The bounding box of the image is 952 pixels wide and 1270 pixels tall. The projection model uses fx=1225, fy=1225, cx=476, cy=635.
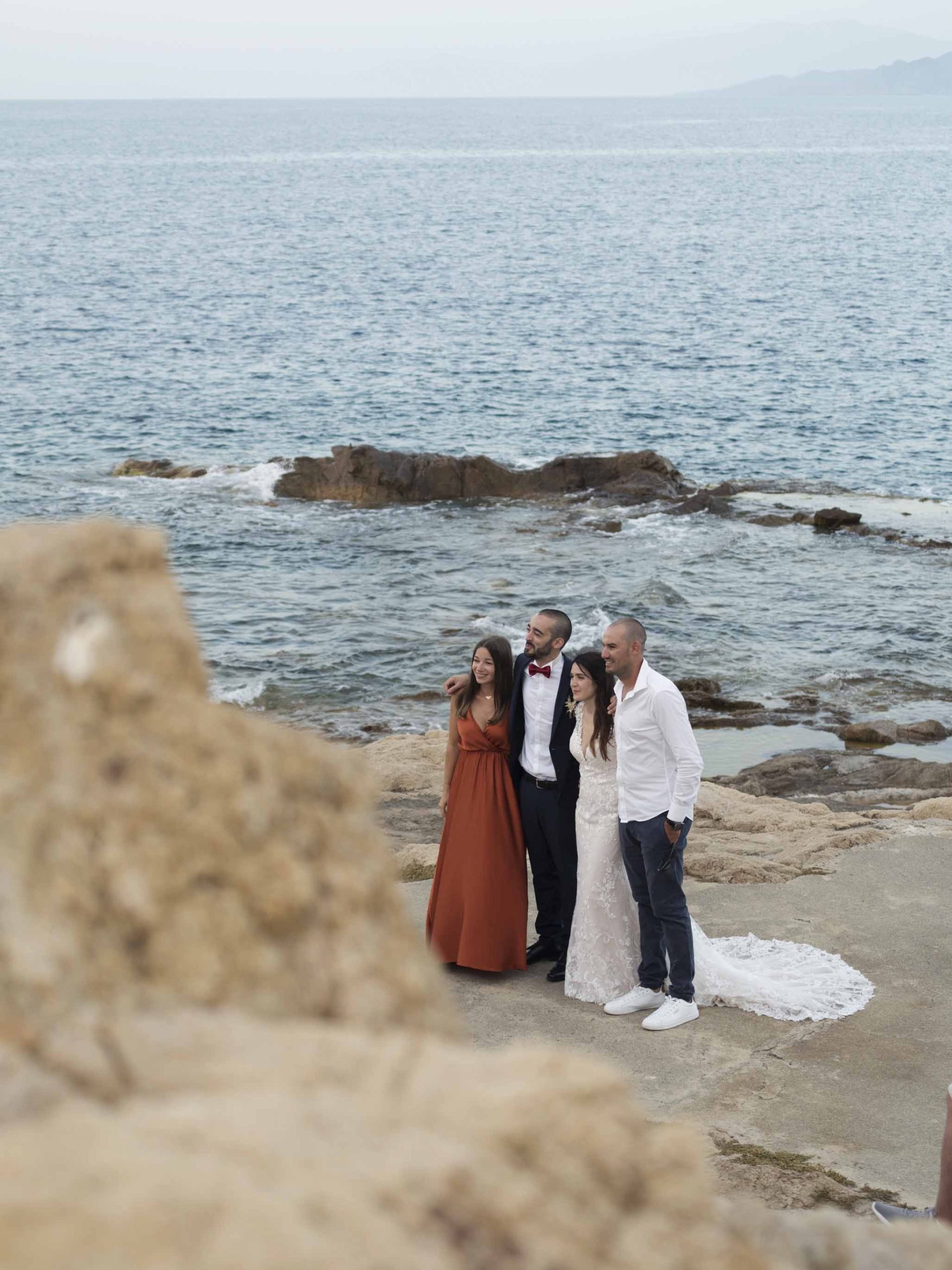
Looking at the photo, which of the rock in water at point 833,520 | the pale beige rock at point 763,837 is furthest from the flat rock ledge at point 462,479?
the pale beige rock at point 763,837

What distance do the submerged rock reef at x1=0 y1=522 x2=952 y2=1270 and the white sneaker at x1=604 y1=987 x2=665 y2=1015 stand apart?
4.92 m

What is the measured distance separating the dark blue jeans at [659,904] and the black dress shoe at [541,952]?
29.9 inches

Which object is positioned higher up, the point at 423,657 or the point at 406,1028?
the point at 406,1028

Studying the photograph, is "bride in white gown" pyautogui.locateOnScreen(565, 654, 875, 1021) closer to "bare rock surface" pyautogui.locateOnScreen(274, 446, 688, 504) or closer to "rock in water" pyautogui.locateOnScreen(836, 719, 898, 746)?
"rock in water" pyautogui.locateOnScreen(836, 719, 898, 746)

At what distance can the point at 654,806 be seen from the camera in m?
6.45

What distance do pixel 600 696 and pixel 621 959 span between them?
155 cm

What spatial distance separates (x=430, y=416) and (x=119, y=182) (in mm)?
85898

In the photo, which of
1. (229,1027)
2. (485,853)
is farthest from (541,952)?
(229,1027)

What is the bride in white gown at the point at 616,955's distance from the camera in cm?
664

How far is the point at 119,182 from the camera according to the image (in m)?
108

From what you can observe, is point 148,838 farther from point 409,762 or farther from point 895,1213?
point 409,762

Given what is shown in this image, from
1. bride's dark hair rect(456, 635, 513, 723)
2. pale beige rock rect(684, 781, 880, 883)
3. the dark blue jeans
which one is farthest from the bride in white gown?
pale beige rock rect(684, 781, 880, 883)

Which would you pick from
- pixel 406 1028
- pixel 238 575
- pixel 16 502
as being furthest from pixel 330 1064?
pixel 16 502

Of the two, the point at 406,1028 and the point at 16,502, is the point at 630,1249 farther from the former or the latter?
the point at 16,502
